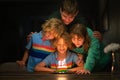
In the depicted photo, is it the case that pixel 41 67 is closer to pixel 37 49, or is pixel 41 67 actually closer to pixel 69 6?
pixel 37 49

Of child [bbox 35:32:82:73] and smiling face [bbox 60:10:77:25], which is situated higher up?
smiling face [bbox 60:10:77:25]

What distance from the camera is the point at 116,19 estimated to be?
1.76 meters

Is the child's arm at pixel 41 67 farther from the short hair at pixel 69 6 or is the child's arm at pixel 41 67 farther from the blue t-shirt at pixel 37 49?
the short hair at pixel 69 6

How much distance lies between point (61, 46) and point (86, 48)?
0.15 meters

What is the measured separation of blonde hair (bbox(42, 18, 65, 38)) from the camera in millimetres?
1740

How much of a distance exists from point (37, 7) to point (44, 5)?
45mm

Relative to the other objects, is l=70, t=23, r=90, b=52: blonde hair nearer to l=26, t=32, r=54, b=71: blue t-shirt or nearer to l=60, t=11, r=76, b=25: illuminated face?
l=60, t=11, r=76, b=25: illuminated face

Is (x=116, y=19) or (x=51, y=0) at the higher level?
(x=51, y=0)

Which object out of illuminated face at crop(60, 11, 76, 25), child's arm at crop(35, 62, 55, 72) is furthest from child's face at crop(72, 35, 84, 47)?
child's arm at crop(35, 62, 55, 72)

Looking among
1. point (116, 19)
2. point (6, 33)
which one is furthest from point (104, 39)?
point (6, 33)

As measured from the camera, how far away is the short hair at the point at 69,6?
173 centimetres

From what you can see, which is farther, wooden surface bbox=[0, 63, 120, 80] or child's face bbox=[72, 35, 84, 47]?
child's face bbox=[72, 35, 84, 47]

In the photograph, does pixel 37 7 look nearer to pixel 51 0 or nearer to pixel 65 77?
pixel 51 0

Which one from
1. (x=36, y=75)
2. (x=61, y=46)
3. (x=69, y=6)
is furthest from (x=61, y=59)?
(x=69, y=6)
